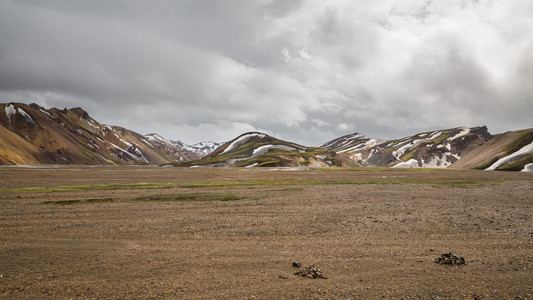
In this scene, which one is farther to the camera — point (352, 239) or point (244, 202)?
point (244, 202)

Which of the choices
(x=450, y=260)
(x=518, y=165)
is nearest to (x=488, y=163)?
(x=518, y=165)

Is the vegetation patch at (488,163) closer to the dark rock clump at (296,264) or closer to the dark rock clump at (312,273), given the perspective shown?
the dark rock clump at (296,264)

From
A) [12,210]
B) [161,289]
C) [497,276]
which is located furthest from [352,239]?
[12,210]

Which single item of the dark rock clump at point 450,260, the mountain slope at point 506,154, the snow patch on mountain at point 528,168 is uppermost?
the mountain slope at point 506,154

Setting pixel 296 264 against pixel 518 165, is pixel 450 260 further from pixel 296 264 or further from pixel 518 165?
pixel 518 165

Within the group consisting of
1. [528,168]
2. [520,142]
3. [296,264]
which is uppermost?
[520,142]

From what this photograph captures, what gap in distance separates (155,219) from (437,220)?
23471 mm

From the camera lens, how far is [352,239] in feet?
55.7

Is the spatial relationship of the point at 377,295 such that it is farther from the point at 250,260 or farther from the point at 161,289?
the point at 161,289

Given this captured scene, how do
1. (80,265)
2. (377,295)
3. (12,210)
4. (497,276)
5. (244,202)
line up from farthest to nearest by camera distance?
(244,202), (12,210), (80,265), (497,276), (377,295)

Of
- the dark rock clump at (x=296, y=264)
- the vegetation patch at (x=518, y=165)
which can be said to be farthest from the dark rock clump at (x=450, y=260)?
the vegetation patch at (x=518, y=165)

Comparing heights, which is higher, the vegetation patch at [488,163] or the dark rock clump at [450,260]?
the vegetation patch at [488,163]

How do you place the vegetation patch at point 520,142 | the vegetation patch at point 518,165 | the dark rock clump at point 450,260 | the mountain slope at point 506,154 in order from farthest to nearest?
the vegetation patch at point 520,142
the mountain slope at point 506,154
the vegetation patch at point 518,165
the dark rock clump at point 450,260

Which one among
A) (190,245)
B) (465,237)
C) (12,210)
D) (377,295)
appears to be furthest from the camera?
(12,210)
